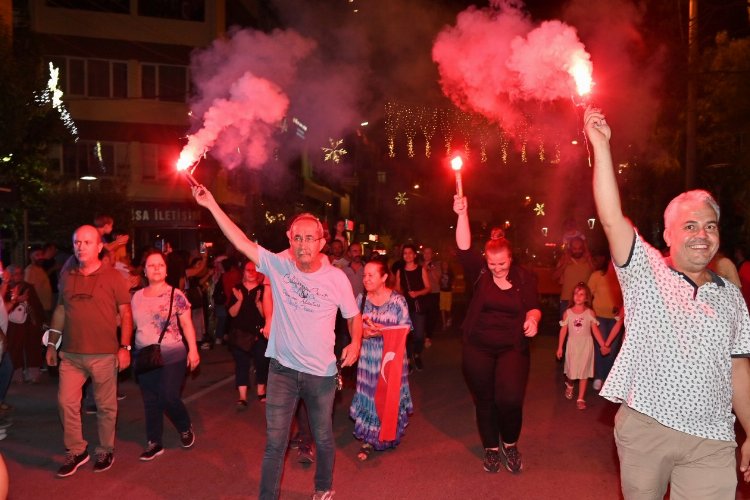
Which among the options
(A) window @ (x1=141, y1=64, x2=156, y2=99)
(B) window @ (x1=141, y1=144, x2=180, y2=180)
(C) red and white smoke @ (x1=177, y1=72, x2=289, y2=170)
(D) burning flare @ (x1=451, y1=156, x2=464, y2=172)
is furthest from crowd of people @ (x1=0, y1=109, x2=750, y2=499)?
(A) window @ (x1=141, y1=64, x2=156, y2=99)

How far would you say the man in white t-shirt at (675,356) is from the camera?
3494 millimetres

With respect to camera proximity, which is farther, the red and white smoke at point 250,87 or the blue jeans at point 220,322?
the blue jeans at point 220,322

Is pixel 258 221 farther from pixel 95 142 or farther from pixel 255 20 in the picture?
pixel 255 20

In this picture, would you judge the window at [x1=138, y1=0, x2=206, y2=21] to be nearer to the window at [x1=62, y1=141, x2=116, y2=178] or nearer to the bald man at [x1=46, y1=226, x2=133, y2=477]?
the window at [x1=62, y1=141, x2=116, y2=178]

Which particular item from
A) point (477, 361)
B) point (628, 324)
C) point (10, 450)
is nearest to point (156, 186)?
point (10, 450)

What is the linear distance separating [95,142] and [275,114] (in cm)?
2144

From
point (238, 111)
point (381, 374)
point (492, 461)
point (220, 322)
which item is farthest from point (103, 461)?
point (220, 322)

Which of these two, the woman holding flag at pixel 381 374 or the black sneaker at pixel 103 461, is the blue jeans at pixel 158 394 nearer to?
the black sneaker at pixel 103 461

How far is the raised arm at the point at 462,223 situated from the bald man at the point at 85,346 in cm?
314

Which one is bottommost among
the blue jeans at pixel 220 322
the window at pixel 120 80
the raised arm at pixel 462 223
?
the blue jeans at pixel 220 322

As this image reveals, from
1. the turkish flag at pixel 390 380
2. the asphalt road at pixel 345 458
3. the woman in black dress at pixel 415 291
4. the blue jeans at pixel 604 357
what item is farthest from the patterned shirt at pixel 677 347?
the woman in black dress at pixel 415 291

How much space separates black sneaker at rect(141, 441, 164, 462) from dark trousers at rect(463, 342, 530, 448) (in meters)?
3.00

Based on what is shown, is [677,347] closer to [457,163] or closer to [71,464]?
[457,163]

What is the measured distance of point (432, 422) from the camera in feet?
28.9
